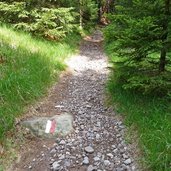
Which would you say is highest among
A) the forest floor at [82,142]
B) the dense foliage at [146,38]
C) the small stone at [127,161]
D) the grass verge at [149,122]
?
the dense foliage at [146,38]

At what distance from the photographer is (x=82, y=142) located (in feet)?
19.3

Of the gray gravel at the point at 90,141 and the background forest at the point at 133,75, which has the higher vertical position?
the background forest at the point at 133,75

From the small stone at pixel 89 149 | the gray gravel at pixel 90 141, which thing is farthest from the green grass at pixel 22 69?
the small stone at pixel 89 149

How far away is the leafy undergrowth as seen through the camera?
4762 mm

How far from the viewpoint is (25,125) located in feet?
20.6

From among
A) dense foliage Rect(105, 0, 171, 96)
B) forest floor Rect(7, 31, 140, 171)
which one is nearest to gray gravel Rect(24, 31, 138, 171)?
forest floor Rect(7, 31, 140, 171)

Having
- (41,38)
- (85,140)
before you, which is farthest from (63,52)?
(85,140)

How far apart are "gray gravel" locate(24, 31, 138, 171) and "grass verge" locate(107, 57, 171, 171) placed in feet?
0.96

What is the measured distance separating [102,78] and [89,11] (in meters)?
15.9

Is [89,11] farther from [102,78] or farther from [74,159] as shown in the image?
[74,159]

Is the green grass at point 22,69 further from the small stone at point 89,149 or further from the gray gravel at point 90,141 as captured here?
the small stone at point 89,149

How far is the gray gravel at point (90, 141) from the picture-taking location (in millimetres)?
5191

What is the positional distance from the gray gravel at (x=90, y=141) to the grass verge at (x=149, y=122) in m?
0.29

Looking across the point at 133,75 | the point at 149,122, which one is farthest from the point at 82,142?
the point at 133,75
